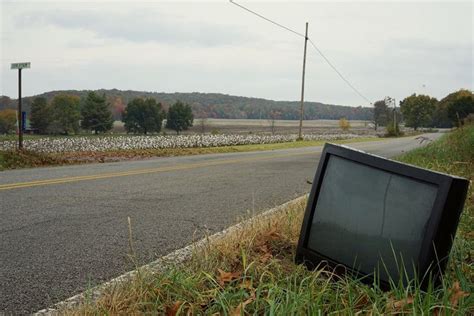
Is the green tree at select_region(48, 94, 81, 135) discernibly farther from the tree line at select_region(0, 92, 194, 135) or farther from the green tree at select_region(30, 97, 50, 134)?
the green tree at select_region(30, 97, 50, 134)

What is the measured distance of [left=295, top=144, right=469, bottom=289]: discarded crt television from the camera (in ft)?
7.61

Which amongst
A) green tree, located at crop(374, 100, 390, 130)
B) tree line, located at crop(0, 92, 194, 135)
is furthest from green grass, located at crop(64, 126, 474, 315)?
green tree, located at crop(374, 100, 390, 130)

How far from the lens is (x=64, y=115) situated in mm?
68438

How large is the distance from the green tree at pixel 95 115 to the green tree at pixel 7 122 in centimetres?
1923

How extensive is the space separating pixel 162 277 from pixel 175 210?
3084 mm

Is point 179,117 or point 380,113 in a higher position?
point 380,113

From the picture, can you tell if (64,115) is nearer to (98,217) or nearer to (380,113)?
(380,113)

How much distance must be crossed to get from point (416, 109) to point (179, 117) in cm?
4836

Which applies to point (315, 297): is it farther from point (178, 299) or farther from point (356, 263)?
point (178, 299)

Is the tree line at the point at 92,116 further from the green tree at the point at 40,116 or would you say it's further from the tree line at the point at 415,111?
the tree line at the point at 415,111

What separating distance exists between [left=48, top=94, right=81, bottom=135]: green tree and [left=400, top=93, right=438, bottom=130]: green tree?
62.4m

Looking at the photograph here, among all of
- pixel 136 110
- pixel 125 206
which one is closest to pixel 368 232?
pixel 125 206

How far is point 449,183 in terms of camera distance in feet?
7.44

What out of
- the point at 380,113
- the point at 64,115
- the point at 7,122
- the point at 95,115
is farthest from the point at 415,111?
the point at 7,122
